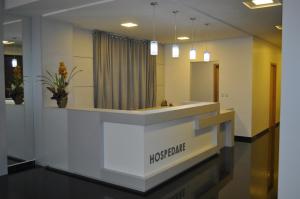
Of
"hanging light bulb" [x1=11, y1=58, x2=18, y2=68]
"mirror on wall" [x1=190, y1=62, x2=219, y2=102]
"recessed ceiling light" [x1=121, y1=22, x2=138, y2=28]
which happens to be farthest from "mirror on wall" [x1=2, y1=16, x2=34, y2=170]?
"mirror on wall" [x1=190, y1=62, x2=219, y2=102]

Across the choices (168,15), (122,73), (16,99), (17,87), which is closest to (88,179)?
(16,99)

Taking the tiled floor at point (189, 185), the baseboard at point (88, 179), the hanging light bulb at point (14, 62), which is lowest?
the tiled floor at point (189, 185)

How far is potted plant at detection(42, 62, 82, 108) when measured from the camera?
187 inches

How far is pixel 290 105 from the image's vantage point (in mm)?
2182

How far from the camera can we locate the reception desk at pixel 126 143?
3.78 metres

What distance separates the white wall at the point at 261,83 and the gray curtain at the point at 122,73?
2767 millimetres

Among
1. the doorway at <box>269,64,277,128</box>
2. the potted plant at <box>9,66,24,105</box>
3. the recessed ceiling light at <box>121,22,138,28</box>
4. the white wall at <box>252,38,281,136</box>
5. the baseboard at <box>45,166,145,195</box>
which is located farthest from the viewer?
the doorway at <box>269,64,277,128</box>

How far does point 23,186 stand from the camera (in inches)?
159

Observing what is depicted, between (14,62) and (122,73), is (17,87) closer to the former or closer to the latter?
(14,62)

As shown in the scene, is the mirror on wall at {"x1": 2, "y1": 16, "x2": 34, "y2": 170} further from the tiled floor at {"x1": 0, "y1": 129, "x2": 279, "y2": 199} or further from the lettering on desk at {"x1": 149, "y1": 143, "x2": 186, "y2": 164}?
the lettering on desk at {"x1": 149, "y1": 143, "x2": 186, "y2": 164}

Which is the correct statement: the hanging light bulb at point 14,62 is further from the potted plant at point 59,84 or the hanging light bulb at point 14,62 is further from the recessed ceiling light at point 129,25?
the recessed ceiling light at point 129,25

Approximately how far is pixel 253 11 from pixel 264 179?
2.76 m

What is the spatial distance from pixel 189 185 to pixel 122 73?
364 cm

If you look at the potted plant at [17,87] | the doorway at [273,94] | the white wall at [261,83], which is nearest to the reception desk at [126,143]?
the potted plant at [17,87]
